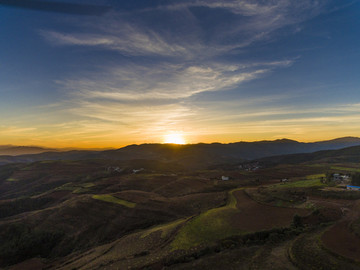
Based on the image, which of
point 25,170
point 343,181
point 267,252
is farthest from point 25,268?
point 25,170

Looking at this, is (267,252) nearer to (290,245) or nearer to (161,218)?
(290,245)

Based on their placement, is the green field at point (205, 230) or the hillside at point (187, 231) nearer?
the hillside at point (187, 231)

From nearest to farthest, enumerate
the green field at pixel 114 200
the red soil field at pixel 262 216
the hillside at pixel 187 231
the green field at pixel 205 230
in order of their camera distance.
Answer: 1. the hillside at pixel 187 231
2. the green field at pixel 205 230
3. the red soil field at pixel 262 216
4. the green field at pixel 114 200

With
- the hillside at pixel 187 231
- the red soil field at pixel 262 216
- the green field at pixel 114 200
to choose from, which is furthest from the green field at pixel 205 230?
the green field at pixel 114 200

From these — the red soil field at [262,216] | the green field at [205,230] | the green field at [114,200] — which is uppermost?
the red soil field at [262,216]

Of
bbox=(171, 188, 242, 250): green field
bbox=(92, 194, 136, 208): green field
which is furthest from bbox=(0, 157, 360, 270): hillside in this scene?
bbox=(92, 194, 136, 208): green field

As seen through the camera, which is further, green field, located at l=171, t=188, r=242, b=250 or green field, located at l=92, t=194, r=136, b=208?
green field, located at l=92, t=194, r=136, b=208

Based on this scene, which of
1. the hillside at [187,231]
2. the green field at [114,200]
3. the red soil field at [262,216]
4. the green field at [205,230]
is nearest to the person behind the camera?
the hillside at [187,231]

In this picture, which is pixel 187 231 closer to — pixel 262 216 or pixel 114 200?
pixel 262 216

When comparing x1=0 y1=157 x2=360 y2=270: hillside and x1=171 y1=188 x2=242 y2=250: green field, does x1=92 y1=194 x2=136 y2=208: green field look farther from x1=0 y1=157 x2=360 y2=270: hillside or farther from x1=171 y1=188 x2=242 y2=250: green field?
x1=171 y1=188 x2=242 y2=250: green field

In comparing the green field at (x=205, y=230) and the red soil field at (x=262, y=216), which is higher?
the red soil field at (x=262, y=216)

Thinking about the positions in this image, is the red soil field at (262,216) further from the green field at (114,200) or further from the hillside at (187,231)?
the green field at (114,200)
